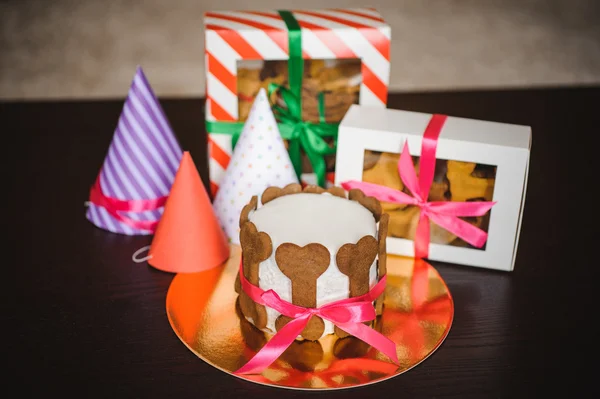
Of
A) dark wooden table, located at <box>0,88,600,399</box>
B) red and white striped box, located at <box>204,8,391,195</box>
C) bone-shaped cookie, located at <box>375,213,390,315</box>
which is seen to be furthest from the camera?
red and white striped box, located at <box>204,8,391,195</box>

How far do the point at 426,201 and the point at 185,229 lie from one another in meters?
0.36

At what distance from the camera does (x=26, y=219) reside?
123 cm

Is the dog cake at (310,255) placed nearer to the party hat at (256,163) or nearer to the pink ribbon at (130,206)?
the party hat at (256,163)

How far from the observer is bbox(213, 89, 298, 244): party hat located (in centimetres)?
115

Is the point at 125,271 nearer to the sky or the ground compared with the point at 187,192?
nearer to the ground

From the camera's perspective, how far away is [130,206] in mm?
1202

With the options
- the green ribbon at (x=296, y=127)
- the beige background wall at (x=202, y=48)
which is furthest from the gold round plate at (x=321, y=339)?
the beige background wall at (x=202, y=48)

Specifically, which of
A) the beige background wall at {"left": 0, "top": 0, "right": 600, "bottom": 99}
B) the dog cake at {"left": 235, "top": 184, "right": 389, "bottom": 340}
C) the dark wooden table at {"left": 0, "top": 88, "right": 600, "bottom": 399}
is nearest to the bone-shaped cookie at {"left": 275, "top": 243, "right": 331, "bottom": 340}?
the dog cake at {"left": 235, "top": 184, "right": 389, "bottom": 340}

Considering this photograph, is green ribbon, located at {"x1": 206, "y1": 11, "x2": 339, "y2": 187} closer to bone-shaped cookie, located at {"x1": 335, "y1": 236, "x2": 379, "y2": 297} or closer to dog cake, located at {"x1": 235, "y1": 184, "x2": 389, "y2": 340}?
dog cake, located at {"x1": 235, "y1": 184, "x2": 389, "y2": 340}

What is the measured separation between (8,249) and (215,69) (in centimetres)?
42

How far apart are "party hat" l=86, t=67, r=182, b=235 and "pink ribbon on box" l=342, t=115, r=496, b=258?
0.30 m

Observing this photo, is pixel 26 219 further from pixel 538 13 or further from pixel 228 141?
pixel 538 13

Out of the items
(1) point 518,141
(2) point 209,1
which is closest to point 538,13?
(2) point 209,1

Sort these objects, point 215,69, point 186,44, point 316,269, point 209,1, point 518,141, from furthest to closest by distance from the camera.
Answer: point 209,1 → point 186,44 → point 215,69 → point 518,141 → point 316,269
